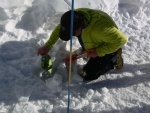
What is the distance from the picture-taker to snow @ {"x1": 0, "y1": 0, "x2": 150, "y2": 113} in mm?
3357

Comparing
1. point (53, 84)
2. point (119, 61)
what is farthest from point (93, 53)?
point (53, 84)

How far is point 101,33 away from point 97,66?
0.58 metres

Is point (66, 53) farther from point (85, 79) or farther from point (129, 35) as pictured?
point (129, 35)

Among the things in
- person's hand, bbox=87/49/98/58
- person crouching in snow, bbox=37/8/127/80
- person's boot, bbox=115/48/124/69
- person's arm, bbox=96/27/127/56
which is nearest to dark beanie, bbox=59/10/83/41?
person crouching in snow, bbox=37/8/127/80

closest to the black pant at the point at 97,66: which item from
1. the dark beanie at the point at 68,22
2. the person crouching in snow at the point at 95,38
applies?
the person crouching in snow at the point at 95,38

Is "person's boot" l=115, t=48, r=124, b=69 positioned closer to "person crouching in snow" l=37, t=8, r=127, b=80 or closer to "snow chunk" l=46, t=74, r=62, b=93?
"person crouching in snow" l=37, t=8, r=127, b=80

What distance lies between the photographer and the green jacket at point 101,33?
3309 mm

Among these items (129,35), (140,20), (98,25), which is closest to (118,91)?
(98,25)

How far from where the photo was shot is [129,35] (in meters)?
4.52

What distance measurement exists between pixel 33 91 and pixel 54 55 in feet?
2.15

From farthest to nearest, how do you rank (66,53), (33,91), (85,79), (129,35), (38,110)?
(129,35)
(66,53)
(85,79)
(33,91)
(38,110)

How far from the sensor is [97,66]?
147 inches

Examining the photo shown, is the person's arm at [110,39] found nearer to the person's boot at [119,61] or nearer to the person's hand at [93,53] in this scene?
the person's hand at [93,53]

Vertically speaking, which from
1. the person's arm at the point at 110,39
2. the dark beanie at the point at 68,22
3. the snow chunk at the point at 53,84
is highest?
the dark beanie at the point at 68,22
